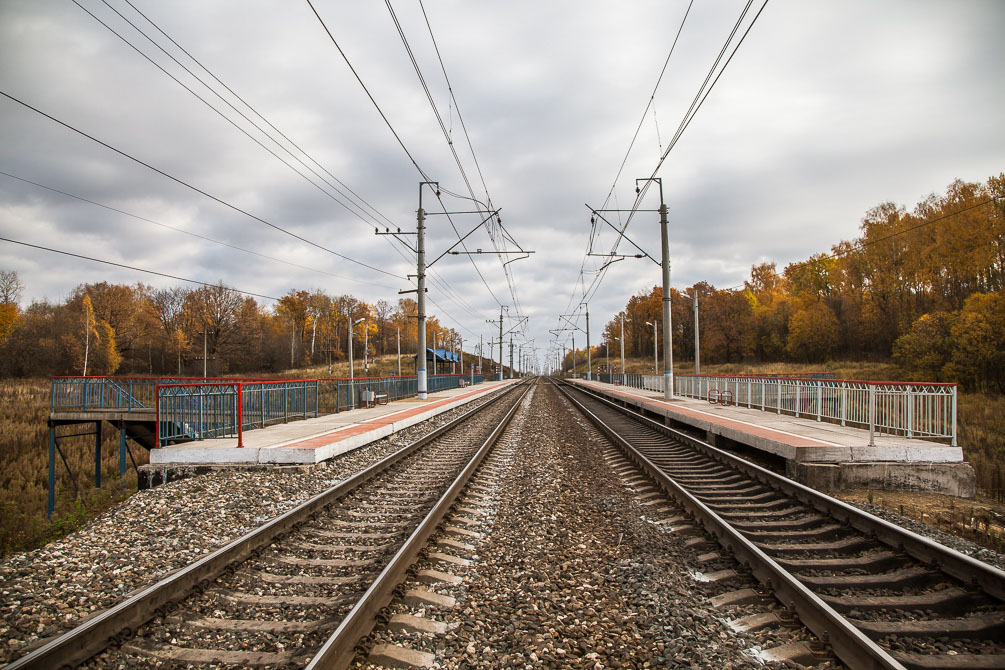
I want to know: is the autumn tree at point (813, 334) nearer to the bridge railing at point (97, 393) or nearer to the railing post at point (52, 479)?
the bridge railing at point (97, 393)

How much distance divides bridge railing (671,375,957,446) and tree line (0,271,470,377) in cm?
3115

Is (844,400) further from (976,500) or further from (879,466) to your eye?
(879,466)

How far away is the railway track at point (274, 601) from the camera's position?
3.23 metres

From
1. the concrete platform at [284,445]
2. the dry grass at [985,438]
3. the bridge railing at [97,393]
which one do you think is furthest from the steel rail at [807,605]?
the bridge railing at [97,393]

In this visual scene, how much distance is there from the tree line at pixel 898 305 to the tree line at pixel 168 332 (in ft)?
122

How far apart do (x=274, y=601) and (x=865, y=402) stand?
13294 millimetres

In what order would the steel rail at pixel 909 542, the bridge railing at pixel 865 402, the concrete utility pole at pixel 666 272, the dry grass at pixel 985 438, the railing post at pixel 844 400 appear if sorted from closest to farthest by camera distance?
1. the steel rail at pixel 909 542
2. the bridge railing at pixel 865 402
3. the dry grass at pixel 985 438
4. the railing post at pixel 844 400
5. the concrete utility pole at pixel 666 272

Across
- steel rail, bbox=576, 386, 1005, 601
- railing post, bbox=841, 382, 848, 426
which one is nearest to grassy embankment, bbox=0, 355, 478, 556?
steel rail, bbox=576, 386, 1005, 601

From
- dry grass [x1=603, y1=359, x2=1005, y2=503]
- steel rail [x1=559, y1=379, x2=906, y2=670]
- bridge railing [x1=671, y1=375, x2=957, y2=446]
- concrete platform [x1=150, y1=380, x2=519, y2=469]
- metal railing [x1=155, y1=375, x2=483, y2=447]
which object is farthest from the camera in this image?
metal railing [x1=155, y1=375, x2=483, y2=447]

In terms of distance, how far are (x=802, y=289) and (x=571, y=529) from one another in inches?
3225

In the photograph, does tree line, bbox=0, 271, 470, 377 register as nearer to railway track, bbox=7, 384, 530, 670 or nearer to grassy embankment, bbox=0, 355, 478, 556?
grassy embankment, bbox=0, 355, 478, 556

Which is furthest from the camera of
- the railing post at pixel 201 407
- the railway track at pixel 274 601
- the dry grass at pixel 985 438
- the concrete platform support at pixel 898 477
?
the railing post at pixel 201 407

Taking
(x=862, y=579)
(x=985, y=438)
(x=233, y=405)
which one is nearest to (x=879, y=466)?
(x=862, y=579)

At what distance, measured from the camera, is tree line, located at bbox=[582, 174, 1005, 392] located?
99.1ft
